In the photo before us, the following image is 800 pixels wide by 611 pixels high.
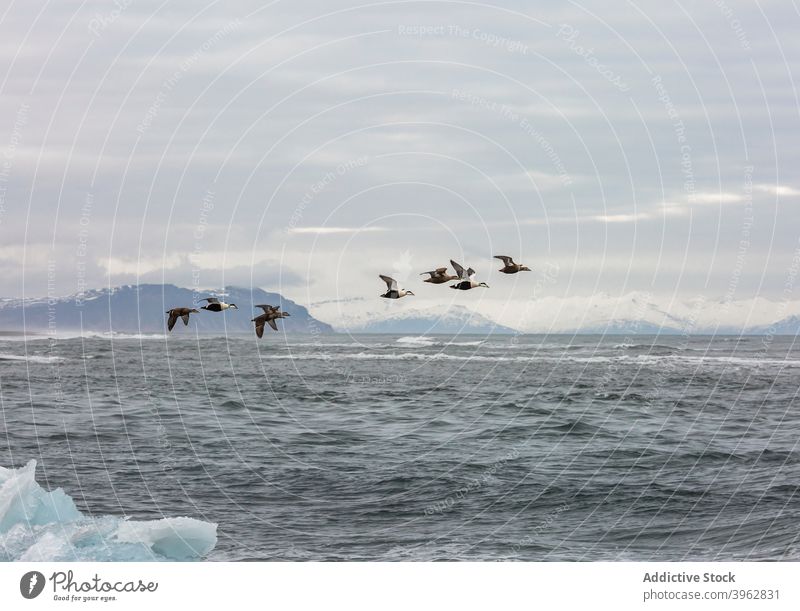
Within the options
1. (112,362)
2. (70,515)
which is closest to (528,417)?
(70,515)

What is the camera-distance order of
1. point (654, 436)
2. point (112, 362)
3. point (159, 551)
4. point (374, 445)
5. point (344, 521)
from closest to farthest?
point (159, 551)
point (344, 521)
point (374, 445)
point (654, 436)
point (112, 362)

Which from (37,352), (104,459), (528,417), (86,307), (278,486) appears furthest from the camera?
(86,307)

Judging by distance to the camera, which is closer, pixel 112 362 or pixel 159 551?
pixel 159 551

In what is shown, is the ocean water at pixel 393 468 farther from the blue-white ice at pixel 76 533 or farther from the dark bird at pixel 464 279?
the dark bird at pixel 464 279

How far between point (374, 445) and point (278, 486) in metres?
10.8

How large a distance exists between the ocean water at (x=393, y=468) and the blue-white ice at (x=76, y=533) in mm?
50

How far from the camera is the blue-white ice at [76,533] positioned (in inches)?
1091

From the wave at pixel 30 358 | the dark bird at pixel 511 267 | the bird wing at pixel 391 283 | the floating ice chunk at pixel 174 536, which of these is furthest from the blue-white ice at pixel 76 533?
the wave at pixel 30 358

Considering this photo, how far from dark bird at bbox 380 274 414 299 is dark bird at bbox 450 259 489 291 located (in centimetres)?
166

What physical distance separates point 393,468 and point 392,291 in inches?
355

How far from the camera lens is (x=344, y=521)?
33.6m

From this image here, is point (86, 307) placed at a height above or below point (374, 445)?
above

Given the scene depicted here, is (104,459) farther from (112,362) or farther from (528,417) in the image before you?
(112,362)

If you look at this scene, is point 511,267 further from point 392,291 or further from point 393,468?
point 393,468
